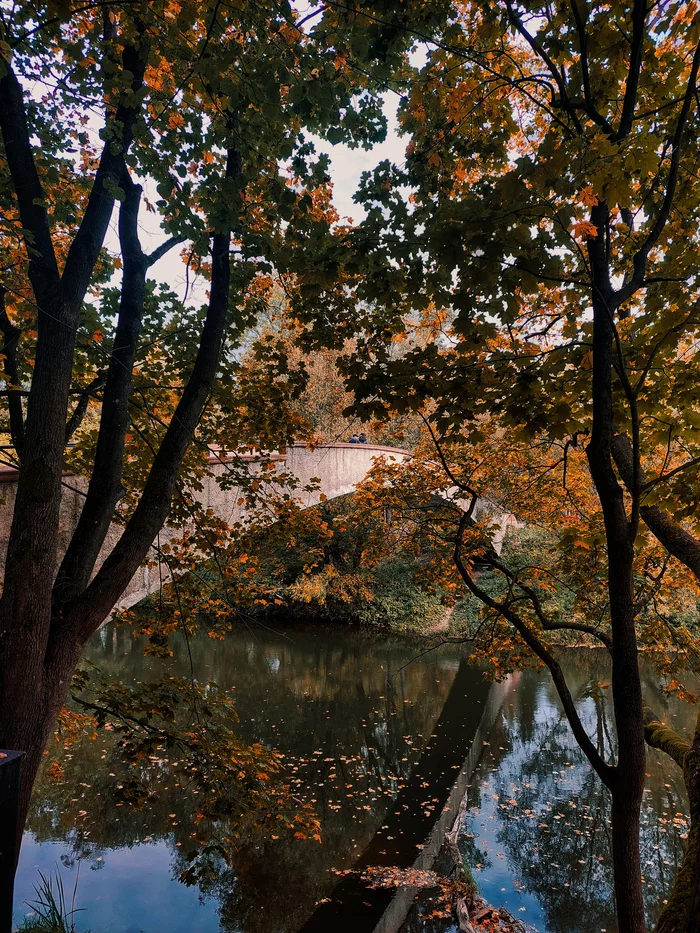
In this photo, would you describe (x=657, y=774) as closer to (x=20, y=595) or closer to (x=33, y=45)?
(x=20, y=595)

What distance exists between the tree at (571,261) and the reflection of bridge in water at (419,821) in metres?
3.38

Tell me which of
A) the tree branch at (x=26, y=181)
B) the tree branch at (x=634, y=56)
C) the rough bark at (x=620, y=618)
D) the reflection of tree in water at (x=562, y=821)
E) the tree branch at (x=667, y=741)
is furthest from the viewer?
the reflection of tree in water at (x=562, y=821)

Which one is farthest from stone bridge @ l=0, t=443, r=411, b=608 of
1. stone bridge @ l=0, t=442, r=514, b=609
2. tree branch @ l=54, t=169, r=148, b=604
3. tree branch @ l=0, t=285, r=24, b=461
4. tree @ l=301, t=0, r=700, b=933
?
tree @ l=301, t=0, r=700, b=933

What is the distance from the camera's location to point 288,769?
8000 mm

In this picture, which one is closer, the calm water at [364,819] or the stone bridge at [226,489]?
the stone bridge at [226,489]

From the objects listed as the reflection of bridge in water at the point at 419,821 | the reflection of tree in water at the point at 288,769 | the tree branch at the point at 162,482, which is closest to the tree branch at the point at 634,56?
the tree branch at the point at 162,482

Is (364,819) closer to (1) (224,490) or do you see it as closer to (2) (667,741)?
(1) (224,490)

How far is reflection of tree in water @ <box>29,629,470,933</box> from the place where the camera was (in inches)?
220

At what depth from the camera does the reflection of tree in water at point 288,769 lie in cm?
560

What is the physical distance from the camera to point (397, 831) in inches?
257

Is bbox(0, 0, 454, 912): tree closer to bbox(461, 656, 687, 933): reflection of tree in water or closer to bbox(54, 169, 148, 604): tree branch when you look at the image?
bbox(54, 169, 148, 604): tree branch

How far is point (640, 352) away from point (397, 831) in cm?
587

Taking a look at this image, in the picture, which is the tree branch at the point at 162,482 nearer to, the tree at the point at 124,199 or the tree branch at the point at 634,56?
the tree at the point at 124,199

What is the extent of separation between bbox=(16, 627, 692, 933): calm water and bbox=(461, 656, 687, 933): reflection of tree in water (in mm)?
20
